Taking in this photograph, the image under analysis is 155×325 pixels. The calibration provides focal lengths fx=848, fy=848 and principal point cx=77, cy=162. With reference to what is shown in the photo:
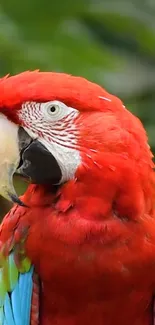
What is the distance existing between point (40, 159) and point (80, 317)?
0.34 meters

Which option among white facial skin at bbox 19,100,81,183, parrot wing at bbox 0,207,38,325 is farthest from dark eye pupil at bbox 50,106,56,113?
parrot wing at bbox 0,207,38,325

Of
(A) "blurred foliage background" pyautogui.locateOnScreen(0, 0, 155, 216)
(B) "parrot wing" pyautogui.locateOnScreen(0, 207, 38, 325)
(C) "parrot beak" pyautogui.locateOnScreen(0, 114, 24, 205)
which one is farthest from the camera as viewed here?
(A) "blurred foliage background" pyautogui.locateOnScreen(0, 0, 155, 216)

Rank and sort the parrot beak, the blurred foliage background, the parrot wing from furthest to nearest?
the blurred foliage background < the parrot wing < the parrot beak

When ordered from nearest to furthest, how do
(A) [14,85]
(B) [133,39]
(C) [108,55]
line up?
(A) [14,85] < (C) [108,55] < (B) [133,39]

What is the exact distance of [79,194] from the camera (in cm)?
159

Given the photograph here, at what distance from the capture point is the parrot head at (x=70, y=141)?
1.54 m

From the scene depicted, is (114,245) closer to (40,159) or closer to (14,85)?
(40,159)

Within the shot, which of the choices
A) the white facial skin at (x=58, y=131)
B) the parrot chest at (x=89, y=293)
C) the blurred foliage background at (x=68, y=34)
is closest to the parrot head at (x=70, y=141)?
the white facial skin at (x=58, y=131)

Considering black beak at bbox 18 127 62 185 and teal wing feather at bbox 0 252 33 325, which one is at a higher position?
black beak at bbox 18 127 62 185

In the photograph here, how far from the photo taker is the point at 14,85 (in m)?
1.53

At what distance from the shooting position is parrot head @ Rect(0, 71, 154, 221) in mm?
1541

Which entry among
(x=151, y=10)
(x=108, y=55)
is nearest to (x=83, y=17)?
(x=108, y=55)

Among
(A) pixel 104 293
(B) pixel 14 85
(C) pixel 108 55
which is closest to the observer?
(B) pixel 14 85

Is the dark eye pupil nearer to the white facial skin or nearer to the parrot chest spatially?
the white facial skin
